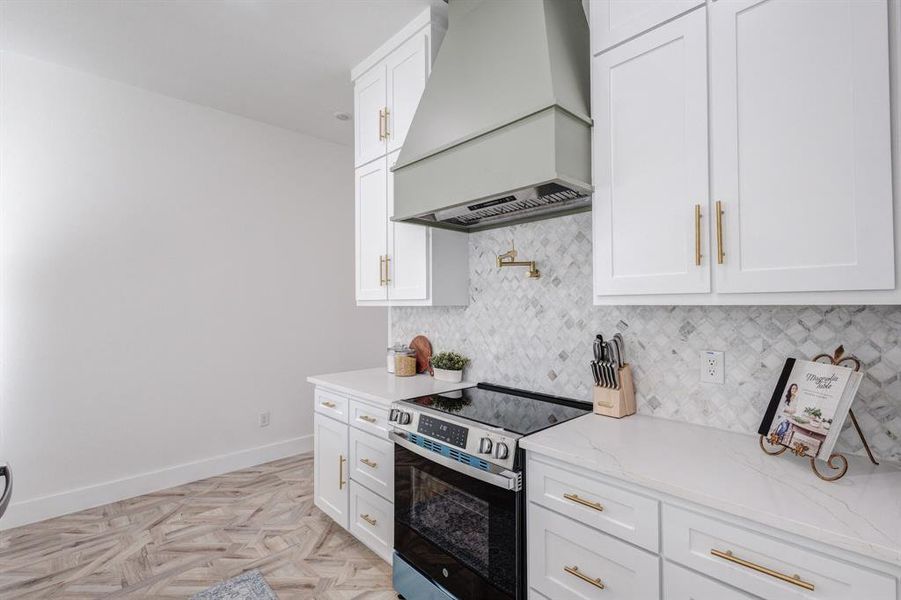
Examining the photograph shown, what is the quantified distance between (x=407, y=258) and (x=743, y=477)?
184 cm

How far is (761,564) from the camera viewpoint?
3.41 ft

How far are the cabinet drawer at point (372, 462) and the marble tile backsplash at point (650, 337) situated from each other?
2.20ft

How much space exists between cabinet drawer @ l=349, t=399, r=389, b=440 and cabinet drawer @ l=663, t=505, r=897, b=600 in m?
1.34

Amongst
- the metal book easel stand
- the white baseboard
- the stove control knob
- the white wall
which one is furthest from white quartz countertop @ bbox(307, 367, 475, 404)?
the white baseboard

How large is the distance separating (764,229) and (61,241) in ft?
13.0

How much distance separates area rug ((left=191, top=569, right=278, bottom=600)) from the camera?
2.12 m

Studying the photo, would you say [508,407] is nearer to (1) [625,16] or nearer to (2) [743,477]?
(2) [743,477]

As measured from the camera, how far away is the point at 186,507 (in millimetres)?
3061

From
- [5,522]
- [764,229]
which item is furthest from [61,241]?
[764,229]

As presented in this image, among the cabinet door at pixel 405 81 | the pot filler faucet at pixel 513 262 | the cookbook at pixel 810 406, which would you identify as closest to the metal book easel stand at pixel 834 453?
the cookbook at pixel 810 406

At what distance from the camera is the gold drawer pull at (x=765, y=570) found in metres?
0.98

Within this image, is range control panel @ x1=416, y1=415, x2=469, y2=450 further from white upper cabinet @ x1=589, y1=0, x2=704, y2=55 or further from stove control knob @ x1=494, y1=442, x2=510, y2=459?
white upper cabinet @ x1=589, y1=0, x2=704, y2=55

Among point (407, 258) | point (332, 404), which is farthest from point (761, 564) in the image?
point (332, 404)

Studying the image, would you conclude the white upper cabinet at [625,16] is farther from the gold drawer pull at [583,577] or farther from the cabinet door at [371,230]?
the gold drawer pull at [583,577]
